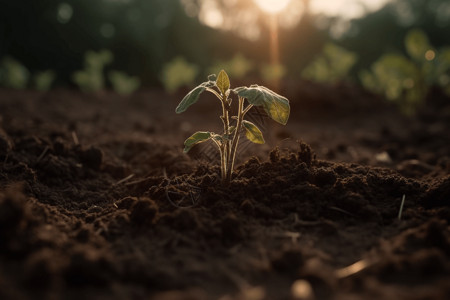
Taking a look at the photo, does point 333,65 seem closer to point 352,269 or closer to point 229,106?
point 229,106

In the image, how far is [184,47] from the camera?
1296cm

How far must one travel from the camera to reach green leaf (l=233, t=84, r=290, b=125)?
69.1 inches

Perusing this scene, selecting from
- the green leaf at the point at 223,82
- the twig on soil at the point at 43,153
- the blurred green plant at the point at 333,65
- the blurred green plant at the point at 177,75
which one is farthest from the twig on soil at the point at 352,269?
the blurred green plant at the point at 177,75

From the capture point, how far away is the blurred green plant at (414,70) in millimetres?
6160

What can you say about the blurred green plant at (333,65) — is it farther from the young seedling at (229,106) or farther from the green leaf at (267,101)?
the green leaf at (267,101)

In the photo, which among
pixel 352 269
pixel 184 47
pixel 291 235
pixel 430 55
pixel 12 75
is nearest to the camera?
pixel 352 269

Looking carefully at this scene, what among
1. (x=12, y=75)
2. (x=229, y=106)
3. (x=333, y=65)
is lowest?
(x=229, y=106)

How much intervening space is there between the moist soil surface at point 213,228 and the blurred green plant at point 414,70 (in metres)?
3.79

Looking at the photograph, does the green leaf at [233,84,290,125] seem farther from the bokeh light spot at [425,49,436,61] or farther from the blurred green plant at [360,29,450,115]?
the bokeh light spot at [425,49,436,61]

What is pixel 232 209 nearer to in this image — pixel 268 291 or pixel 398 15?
pixel 268 291

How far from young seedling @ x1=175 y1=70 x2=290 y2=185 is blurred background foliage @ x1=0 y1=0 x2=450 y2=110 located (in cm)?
514

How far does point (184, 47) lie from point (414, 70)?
833 cm

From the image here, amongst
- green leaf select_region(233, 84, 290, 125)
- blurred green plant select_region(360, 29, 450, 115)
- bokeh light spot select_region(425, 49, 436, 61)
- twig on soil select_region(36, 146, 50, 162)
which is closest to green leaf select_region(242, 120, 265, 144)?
green leaf select_region(233, 84, 290, 125)

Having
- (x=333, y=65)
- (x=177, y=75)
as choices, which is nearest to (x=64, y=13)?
(x=177, y=75)
